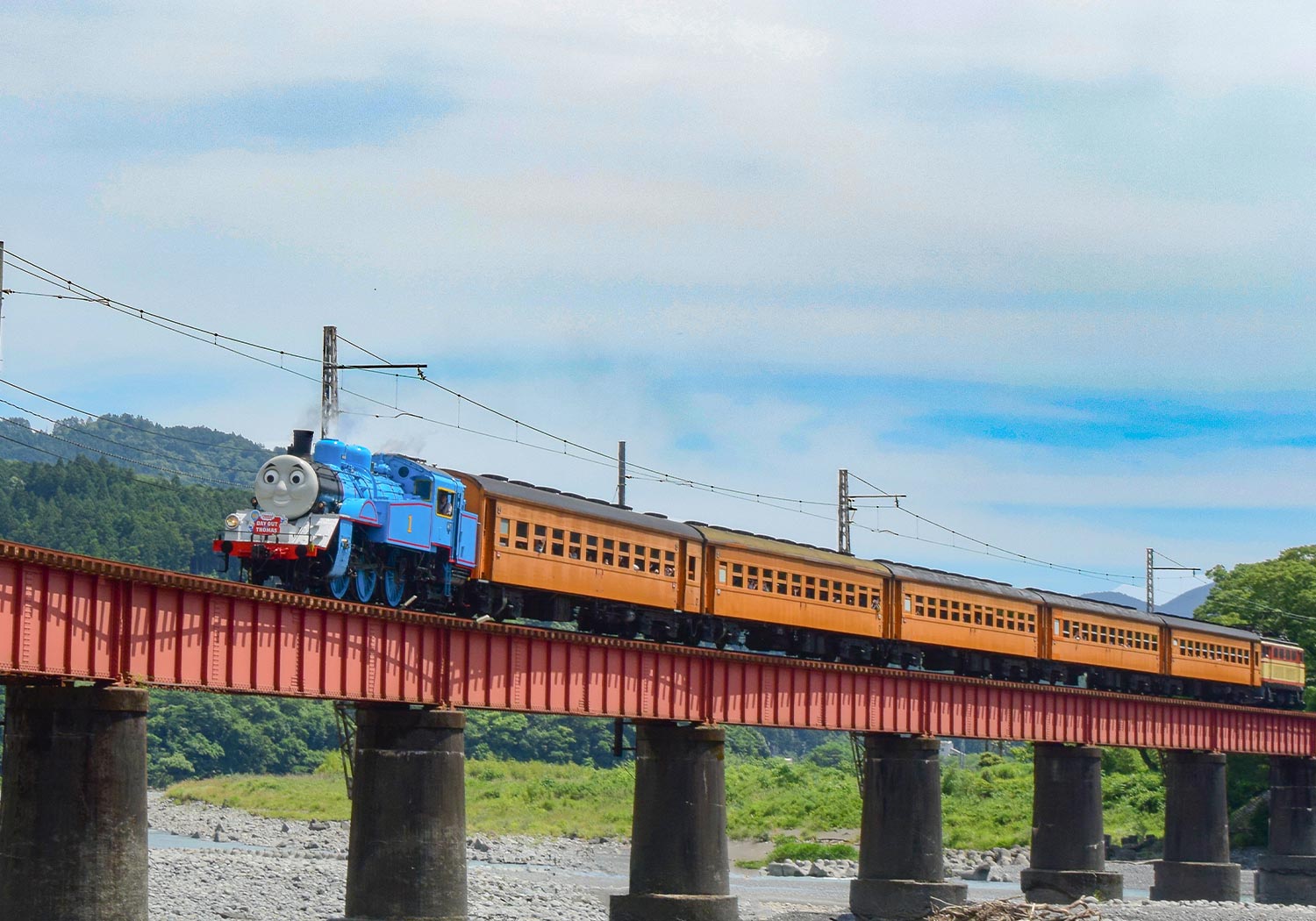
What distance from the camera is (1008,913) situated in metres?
46.0

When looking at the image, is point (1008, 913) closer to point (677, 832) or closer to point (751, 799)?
point (677, 832)

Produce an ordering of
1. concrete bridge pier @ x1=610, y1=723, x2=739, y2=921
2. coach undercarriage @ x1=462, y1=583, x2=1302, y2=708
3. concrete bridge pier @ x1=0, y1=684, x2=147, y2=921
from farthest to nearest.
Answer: coach undercarriage @ x1=462, y1=583, x2=1302, y2=708
concrete bridge pier @ x1=610, y1=723, x2=739, y2=921
concrete bridge pier @ x1=0, y1=684, x2=147, y2=921

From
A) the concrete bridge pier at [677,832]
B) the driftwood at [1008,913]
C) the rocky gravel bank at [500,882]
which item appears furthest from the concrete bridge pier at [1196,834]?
the concrete bridge pier at [677,832]

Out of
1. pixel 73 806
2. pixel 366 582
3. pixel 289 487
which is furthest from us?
pixel 366 582

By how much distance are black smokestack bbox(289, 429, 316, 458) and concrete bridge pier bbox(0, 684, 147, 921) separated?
10.8m

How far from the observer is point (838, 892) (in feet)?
254

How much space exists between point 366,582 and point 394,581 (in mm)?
944

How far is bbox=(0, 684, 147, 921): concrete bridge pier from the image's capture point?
28766 mm

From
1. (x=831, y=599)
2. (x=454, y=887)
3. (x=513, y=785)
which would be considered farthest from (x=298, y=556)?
(x=513, y=785)

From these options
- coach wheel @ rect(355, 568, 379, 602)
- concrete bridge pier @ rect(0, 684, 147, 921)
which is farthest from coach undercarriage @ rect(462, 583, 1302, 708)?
concrete bridge pier @ rect(0, 684, 147, 921)

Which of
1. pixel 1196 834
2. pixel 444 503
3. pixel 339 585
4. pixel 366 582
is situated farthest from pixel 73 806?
pixel 1196 834

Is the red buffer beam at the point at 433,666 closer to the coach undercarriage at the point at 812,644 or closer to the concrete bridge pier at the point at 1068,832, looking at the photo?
the concrete bridge pier at the point at 1068,832

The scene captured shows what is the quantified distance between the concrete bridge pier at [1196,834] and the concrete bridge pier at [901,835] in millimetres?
18918

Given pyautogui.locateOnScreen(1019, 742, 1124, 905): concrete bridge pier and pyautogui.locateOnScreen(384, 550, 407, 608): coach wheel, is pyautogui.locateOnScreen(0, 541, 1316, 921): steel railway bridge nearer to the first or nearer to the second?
pyautogui.locateOnScreen(1019, 742, 1124, 905): concrete bridge pier
